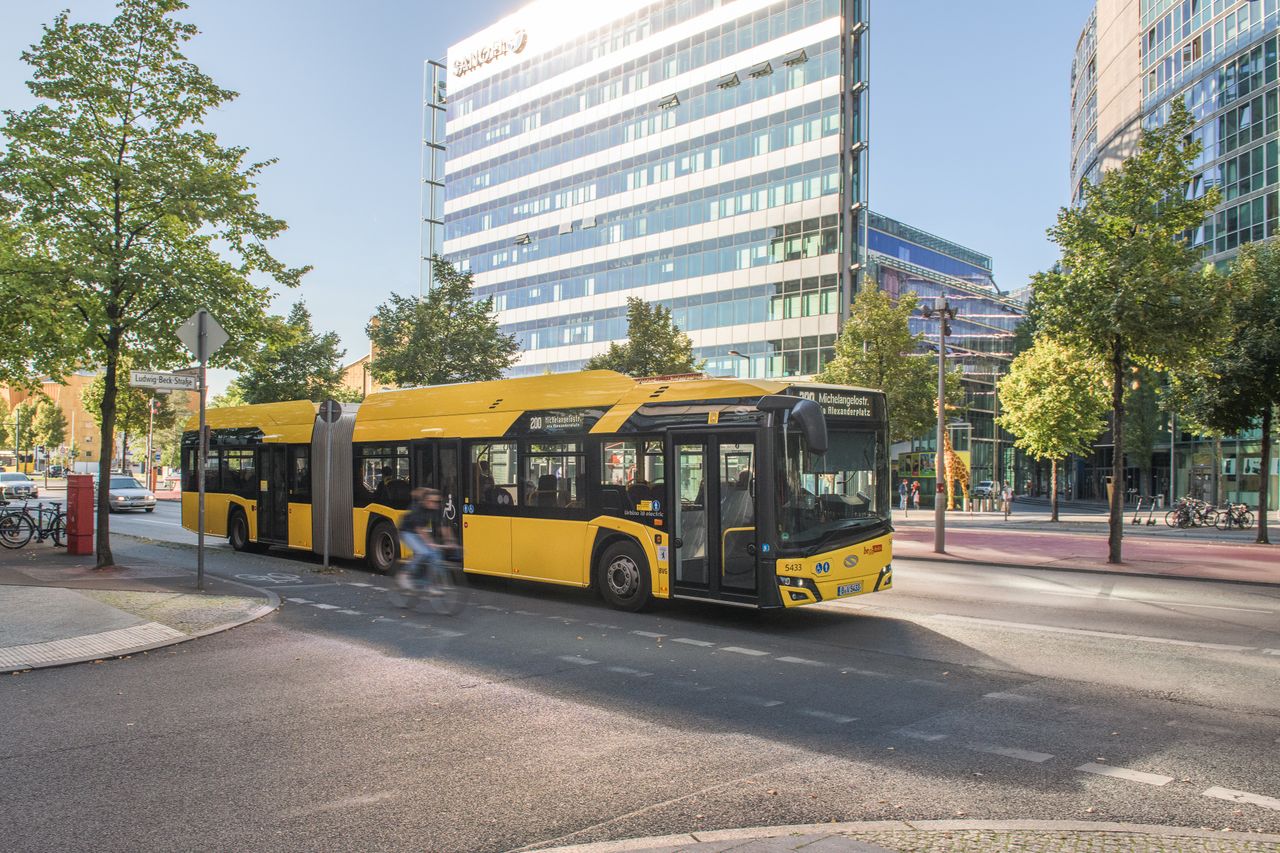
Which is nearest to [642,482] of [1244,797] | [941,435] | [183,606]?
[183,606]

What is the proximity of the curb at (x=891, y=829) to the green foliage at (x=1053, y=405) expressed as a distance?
38.4 metres

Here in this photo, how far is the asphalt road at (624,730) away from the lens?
4.73 meters

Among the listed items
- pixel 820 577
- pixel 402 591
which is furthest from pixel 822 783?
pixel 402 591

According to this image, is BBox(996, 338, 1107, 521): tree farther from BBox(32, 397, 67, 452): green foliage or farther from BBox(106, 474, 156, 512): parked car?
BBox(32, 397, 67, 452): green foliage

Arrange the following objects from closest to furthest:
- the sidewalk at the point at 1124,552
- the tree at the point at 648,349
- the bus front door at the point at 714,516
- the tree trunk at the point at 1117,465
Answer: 1. the bus front door at the point at 714,516
2. the sidewalk at the point at 1124,552
3. the tree trunk at the point at 1117,465
4. the tree at the point at 648,349

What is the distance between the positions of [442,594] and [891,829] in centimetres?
828

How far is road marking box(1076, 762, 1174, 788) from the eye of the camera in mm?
5258

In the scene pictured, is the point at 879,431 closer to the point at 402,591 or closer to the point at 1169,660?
the point at 1169,660

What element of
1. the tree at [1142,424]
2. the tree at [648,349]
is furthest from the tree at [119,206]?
the tree at [1142,424]

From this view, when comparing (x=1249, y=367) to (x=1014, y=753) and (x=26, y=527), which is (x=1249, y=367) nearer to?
(x=1014, y=753)

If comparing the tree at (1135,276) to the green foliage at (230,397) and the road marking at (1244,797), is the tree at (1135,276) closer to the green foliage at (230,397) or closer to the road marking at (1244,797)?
the road marking at (1244,797)

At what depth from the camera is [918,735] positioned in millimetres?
6219

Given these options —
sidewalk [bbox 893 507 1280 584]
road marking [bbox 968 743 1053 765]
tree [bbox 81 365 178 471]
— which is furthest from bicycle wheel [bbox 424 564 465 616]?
tree [bbox 81 365 178 471]

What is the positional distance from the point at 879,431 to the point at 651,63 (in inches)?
2393
